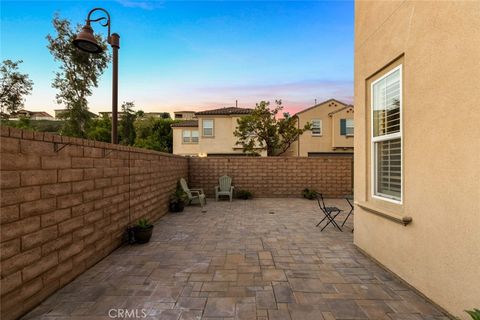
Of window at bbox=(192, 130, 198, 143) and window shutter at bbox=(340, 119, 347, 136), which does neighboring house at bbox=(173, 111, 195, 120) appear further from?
window shutter at bbox=(340, 119, 347, 136)

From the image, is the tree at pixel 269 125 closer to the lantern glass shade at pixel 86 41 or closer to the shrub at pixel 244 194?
the shrub at pixel 244 194

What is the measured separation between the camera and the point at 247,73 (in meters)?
10.2

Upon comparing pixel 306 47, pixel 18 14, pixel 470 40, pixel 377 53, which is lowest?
pixel 470 40

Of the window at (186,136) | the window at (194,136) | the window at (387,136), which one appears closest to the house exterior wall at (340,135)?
the window at (194,136)

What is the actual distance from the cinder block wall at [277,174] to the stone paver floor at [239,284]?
5.02 meters

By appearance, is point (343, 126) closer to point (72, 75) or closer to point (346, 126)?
point (346, 126)

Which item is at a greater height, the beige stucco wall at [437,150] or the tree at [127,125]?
the tree at [127,125]

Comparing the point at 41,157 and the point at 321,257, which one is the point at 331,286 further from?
the point at 41,157

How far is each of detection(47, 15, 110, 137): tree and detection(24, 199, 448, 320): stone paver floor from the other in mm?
13452

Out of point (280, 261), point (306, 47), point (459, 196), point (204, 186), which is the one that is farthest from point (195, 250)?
point (306, 47)

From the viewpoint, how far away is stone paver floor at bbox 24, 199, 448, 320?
6.57ft

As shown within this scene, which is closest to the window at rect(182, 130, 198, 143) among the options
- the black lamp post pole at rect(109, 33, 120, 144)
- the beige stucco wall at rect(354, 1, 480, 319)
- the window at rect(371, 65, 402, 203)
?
the black lamp post pole at rect(109, 33, 120, 144)

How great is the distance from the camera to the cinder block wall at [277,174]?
9.21m

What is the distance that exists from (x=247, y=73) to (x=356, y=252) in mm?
8910
